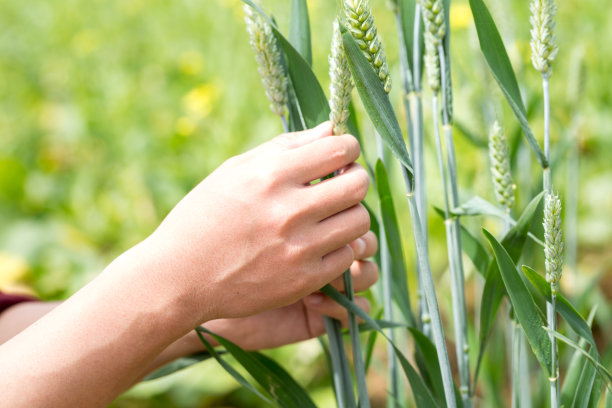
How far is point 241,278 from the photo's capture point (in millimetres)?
486

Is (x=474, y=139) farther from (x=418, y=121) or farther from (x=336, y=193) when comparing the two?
(x=336, y=193)

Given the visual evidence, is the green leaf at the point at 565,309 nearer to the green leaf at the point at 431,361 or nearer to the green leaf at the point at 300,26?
the green leaf at the point at 431,361

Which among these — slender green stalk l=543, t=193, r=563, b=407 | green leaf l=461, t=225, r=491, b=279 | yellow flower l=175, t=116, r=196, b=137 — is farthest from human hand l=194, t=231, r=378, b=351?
yellow flower l=175, t=116, r=196, b=137

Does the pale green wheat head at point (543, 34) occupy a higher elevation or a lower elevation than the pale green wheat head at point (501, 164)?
higher

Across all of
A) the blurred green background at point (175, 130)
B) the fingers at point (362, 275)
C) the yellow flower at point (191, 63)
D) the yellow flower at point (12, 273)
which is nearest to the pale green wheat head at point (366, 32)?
the fingers at point (362, 275)

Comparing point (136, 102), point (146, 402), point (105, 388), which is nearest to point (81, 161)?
point (136, 102)

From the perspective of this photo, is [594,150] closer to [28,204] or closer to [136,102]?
[136,102]

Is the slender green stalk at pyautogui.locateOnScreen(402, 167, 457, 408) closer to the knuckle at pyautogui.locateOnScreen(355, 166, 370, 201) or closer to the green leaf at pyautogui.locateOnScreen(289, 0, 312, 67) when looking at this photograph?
the knuckle at pyautogui.locateOnScreen(355, 166, 370, 201)

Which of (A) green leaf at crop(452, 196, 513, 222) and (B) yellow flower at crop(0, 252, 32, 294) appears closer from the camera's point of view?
(A) green leaf at crop(452, 196, 513, 222)

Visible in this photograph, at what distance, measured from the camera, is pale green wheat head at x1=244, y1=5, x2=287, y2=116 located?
483mm

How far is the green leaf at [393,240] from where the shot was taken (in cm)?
55

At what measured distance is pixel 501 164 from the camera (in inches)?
20.9

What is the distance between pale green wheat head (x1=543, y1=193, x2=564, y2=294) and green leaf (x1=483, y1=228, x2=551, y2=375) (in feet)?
0.09

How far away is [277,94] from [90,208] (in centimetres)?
134
